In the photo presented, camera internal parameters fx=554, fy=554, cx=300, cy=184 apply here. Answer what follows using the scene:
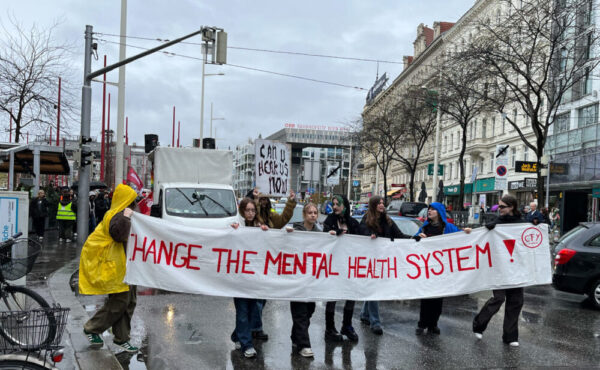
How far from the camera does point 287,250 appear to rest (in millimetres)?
6434

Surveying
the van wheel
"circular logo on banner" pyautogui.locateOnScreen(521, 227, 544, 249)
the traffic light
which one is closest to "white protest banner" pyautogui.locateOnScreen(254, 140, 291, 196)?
"circular logo on banner" pyautogui.locateOnScreen(521, 227, 544, 249)

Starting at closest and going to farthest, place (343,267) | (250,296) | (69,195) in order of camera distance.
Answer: (250,296), (343,267), (69,195)

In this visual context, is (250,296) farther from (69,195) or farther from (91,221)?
(91,221)

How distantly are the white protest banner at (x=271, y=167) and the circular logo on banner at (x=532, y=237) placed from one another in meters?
4.45

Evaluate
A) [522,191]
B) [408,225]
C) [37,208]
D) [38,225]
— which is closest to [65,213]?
[37,208]

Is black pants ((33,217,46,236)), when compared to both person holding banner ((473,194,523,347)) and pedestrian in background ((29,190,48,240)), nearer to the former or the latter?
pedestrian in background ((29,190,48,240))

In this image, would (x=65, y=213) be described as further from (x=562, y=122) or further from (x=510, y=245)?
(x=562, y=122)

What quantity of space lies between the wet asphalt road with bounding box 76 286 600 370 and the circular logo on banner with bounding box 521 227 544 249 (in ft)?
3.92

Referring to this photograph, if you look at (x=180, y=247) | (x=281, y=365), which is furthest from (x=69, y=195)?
(x=281, y=365)

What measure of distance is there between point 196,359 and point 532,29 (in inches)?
731

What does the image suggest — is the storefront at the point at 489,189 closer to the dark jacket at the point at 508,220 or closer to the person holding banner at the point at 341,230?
the dark jacket at the point at 508,220

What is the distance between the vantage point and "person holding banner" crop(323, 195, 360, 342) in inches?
260

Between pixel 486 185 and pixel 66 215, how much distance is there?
36.9 m

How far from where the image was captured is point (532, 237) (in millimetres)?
7270
